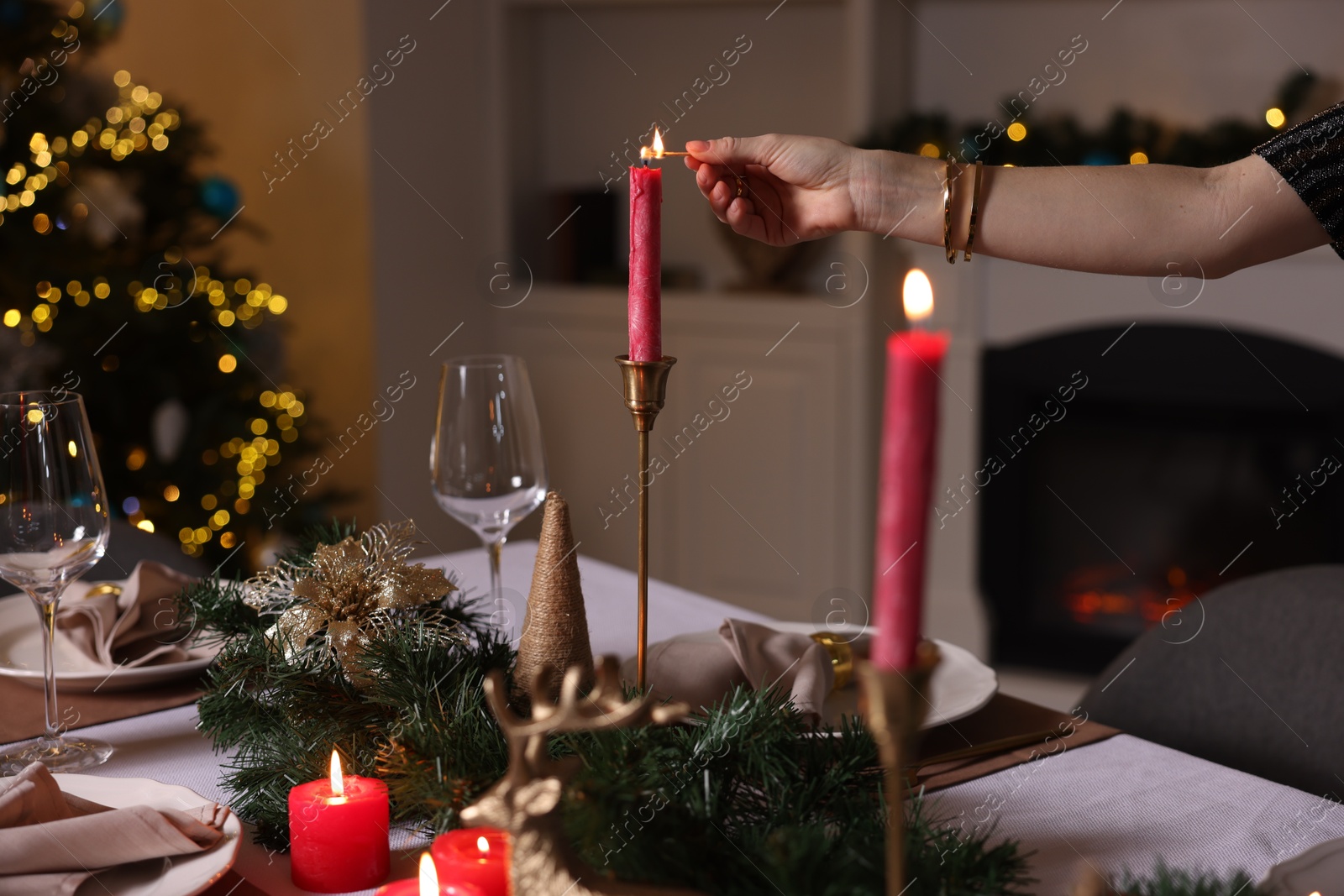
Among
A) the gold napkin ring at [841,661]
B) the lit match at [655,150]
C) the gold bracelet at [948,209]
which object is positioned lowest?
the gold napkin ring at [841,661]

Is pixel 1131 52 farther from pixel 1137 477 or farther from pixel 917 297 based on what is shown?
pixel 917 297

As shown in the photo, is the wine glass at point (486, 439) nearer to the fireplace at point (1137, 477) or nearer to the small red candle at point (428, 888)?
the small red candle at point (428, 888)

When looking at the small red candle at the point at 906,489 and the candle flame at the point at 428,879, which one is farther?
the candle flame at the point at 428,879

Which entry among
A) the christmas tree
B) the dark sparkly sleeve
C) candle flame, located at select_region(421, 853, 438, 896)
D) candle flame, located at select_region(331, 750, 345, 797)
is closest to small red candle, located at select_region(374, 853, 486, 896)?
candle flame, located at select_region(421, 853, 438, 896)

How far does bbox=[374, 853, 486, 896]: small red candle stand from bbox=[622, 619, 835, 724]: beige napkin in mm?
260

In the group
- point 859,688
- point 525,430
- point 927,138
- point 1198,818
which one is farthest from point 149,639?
point 927,138

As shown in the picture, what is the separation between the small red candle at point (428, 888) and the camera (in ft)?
1.82

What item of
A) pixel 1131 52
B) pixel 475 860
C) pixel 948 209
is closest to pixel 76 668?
pixel 475 860

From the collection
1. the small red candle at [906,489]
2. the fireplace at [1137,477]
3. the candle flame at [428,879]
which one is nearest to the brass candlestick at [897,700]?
the small red candle at [906,489]

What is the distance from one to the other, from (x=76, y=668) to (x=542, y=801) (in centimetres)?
63

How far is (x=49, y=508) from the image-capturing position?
832 mm

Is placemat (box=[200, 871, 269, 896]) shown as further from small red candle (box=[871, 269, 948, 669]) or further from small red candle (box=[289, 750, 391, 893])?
small red candle (box=[871, 269, 948, 669])

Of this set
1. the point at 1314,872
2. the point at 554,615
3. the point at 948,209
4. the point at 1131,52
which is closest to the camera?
the point at 1314,872

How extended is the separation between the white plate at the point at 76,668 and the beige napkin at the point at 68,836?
279 mm
